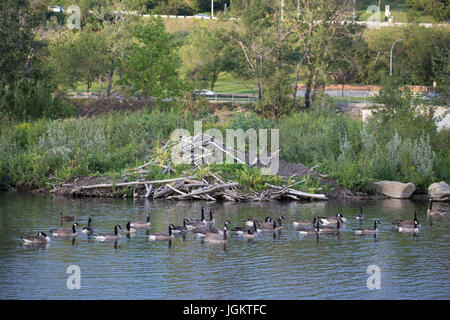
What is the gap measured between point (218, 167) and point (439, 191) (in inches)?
391

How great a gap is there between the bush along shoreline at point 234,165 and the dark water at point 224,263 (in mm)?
4404

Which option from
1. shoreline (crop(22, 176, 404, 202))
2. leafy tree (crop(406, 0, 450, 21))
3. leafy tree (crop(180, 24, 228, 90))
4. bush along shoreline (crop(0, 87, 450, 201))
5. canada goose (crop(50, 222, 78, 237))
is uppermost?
leafy tree (crop(406, 0, 450, 21))

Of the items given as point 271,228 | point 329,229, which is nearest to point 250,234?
point 271,228

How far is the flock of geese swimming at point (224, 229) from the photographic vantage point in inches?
896

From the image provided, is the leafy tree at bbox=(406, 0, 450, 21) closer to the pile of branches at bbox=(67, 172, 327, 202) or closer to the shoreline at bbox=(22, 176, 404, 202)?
the shoreline at bbox=(22, 176, 404, 202)

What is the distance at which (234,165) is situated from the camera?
3234cm

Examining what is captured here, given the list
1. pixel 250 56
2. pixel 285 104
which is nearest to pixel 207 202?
pixel 285 104

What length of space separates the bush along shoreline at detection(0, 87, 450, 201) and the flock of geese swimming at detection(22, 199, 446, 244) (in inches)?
235

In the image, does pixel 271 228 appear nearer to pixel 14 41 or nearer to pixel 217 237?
pixel 217 237

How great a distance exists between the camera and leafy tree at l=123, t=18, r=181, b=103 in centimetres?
6650

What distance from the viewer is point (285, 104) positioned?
5641cm

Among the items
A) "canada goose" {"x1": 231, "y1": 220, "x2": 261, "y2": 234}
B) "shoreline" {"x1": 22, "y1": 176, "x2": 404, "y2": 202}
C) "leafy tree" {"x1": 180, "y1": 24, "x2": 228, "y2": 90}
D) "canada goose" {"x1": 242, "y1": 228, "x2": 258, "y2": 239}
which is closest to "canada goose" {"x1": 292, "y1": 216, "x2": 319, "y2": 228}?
"canada goose" {"x1": 231, "y1": 220, "x2": 261, "y2": 234}

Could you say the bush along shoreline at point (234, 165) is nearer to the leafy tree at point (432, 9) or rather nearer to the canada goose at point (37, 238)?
the canada goose at point (37, 238)

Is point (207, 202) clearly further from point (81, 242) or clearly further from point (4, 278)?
point (4, 278)
